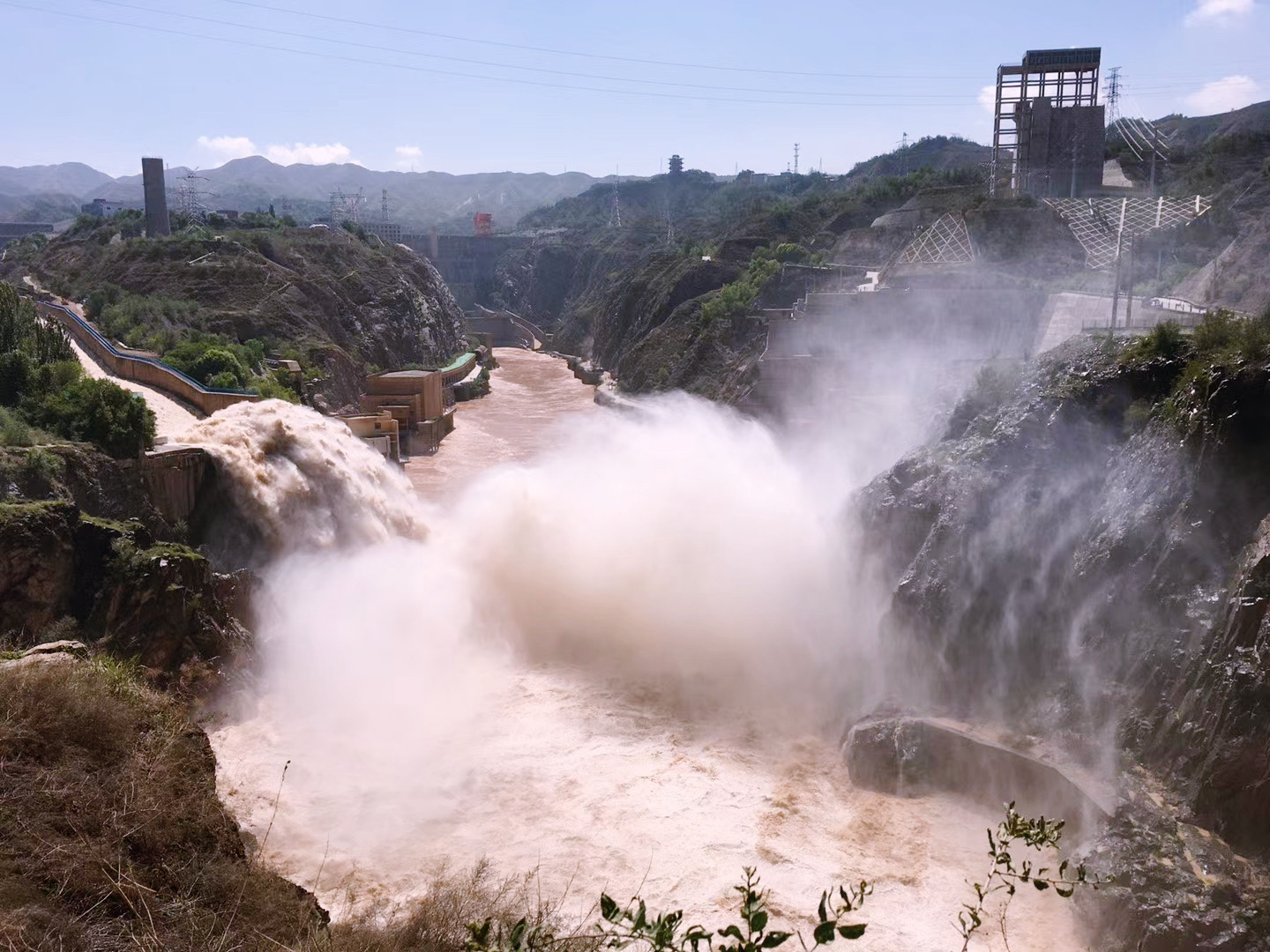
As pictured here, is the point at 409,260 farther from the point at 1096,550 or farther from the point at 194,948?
the point at 194,948

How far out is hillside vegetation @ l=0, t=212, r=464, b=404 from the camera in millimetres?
46625

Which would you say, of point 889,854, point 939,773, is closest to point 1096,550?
point 939,773

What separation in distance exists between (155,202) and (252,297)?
36750 mm

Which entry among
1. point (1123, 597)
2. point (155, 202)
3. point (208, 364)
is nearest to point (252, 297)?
point (208, 364)

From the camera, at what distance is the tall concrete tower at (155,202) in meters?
87.3

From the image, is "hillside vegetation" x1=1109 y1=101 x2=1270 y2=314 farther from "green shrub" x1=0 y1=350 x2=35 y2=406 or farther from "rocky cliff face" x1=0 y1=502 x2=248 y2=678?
"green shrub" x1=0 y1=350 x2=35 y2=406

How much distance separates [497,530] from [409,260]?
65.9m

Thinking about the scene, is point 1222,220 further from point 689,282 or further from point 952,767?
point 952,767

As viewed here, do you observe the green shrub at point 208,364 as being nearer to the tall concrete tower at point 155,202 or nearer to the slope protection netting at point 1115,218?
the slope protection netting at point 1115,218

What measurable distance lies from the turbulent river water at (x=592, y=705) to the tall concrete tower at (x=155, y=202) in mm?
64915

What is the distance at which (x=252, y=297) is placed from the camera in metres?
59.6

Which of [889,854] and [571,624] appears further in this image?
[571,624]

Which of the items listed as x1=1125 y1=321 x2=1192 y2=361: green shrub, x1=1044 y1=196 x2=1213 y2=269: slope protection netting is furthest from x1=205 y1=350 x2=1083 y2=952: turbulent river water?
x1=1044 y1=196 x2=1213 y2=269: slope protection netting

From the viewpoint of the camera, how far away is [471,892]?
12.5 metres
